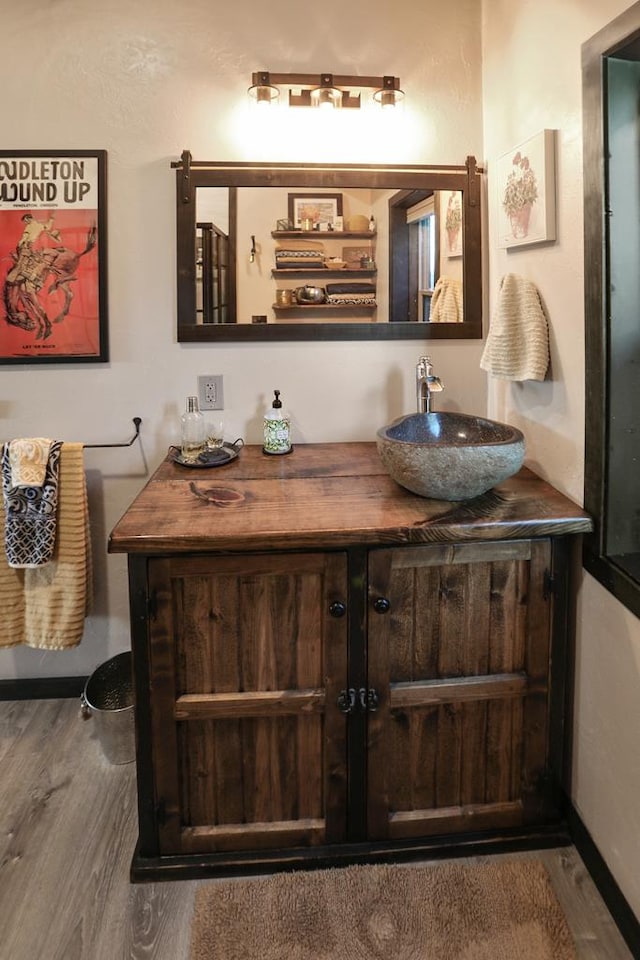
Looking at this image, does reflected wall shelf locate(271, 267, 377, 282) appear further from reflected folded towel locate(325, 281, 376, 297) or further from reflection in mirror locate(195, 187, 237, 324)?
reflection in mirror locate(195, 187, 237, 324)

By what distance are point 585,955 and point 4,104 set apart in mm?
2723

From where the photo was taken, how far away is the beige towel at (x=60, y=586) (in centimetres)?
207

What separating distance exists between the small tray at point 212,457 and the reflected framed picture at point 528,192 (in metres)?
1.03

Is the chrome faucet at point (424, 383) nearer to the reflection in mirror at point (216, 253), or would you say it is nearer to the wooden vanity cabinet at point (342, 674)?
the wooden vanity cabinet at point (342, 674)

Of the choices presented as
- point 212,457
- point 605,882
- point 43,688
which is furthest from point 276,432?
point 605,882

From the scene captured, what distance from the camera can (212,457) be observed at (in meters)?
2.01

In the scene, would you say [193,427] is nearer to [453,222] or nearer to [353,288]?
[353,288]

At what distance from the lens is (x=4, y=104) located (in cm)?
205

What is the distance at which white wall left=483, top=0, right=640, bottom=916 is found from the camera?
1.42 meters

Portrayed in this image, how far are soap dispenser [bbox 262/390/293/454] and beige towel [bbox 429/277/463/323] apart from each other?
595 mm

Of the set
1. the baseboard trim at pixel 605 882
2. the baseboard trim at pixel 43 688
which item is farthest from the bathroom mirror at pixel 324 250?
the baseboard trim at pixel 605 882

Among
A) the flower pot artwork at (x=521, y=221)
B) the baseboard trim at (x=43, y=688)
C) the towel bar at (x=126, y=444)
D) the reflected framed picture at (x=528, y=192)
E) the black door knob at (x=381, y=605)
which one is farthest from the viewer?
the baseboard trim at (x=43, y=688)

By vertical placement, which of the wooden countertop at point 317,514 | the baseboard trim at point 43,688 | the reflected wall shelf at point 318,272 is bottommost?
the baseboard trim at point 43,688

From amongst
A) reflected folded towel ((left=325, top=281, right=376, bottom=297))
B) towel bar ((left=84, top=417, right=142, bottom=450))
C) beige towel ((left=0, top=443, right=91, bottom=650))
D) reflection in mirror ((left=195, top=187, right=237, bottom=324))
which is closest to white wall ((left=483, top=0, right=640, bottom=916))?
reflected folded towel ((left=325, top=281, right=376, bottom=297))
